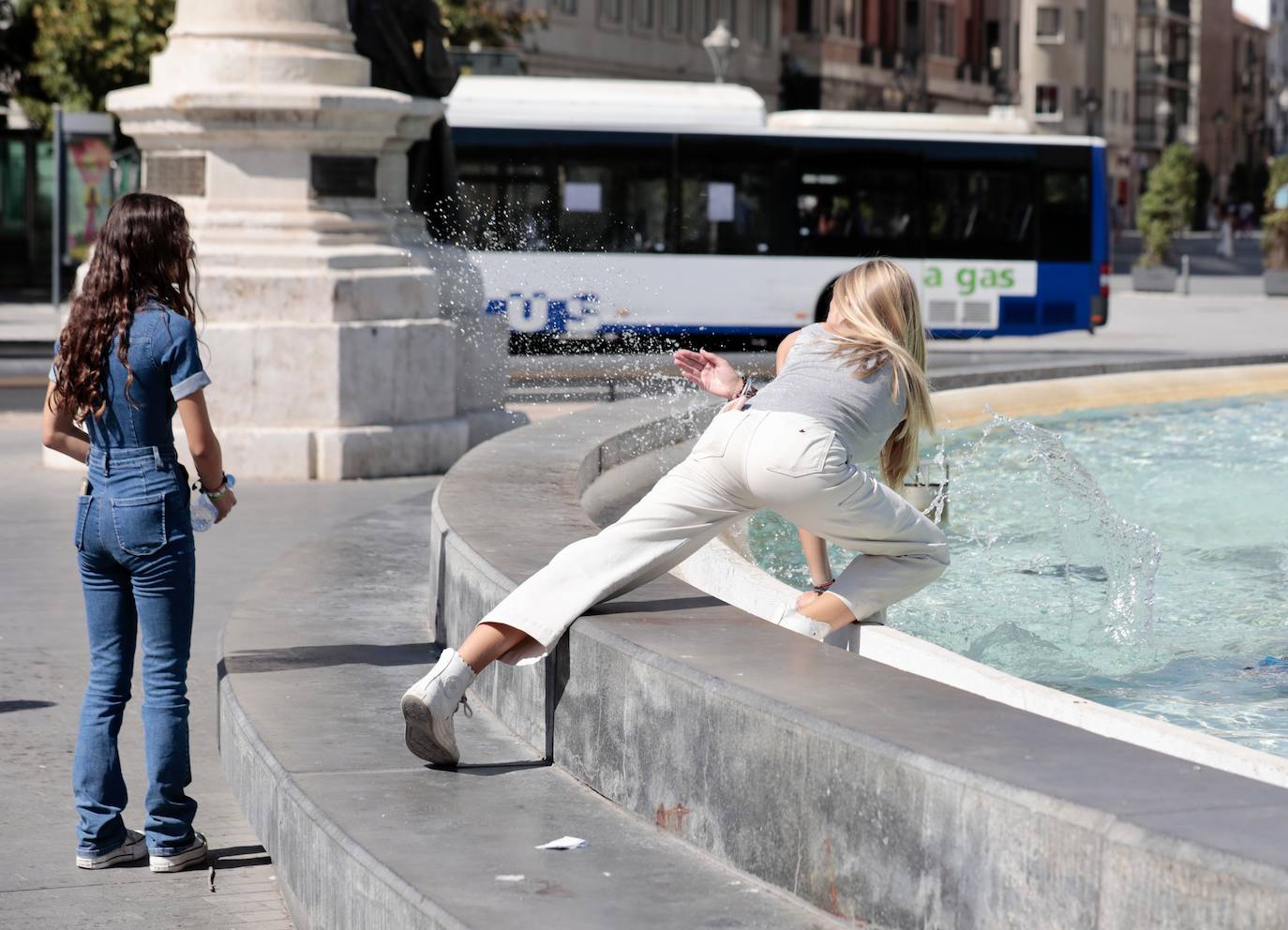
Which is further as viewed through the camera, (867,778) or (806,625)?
(806,625)

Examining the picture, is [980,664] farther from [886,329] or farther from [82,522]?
[82,522]

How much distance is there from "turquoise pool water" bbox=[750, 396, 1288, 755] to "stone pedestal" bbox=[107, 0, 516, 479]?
311cm

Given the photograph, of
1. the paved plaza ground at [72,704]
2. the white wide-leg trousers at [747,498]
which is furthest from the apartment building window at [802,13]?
the white wide-leg trousers at [747,498]

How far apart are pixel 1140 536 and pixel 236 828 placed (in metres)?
4.38

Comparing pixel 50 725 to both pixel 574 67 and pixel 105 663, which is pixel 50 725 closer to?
pixel 105 663

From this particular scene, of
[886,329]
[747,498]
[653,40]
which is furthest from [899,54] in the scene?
[747,498]

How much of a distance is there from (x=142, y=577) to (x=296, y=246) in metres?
7.30

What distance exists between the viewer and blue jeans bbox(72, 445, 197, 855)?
176 inches

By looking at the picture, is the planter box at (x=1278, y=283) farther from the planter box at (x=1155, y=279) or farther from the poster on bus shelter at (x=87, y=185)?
the poster on bus shelter at (x=87, y=185)

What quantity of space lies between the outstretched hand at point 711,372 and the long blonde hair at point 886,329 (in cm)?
30

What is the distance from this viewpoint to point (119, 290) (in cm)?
450

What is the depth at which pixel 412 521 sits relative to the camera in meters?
8.77

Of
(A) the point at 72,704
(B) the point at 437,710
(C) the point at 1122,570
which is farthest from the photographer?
(C) the point at 1122,570

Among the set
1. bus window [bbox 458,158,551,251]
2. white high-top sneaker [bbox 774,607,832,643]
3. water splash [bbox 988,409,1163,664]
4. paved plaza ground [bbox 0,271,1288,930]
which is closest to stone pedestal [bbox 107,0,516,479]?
paved plaza ground [bbox 0,271,1288,930]
